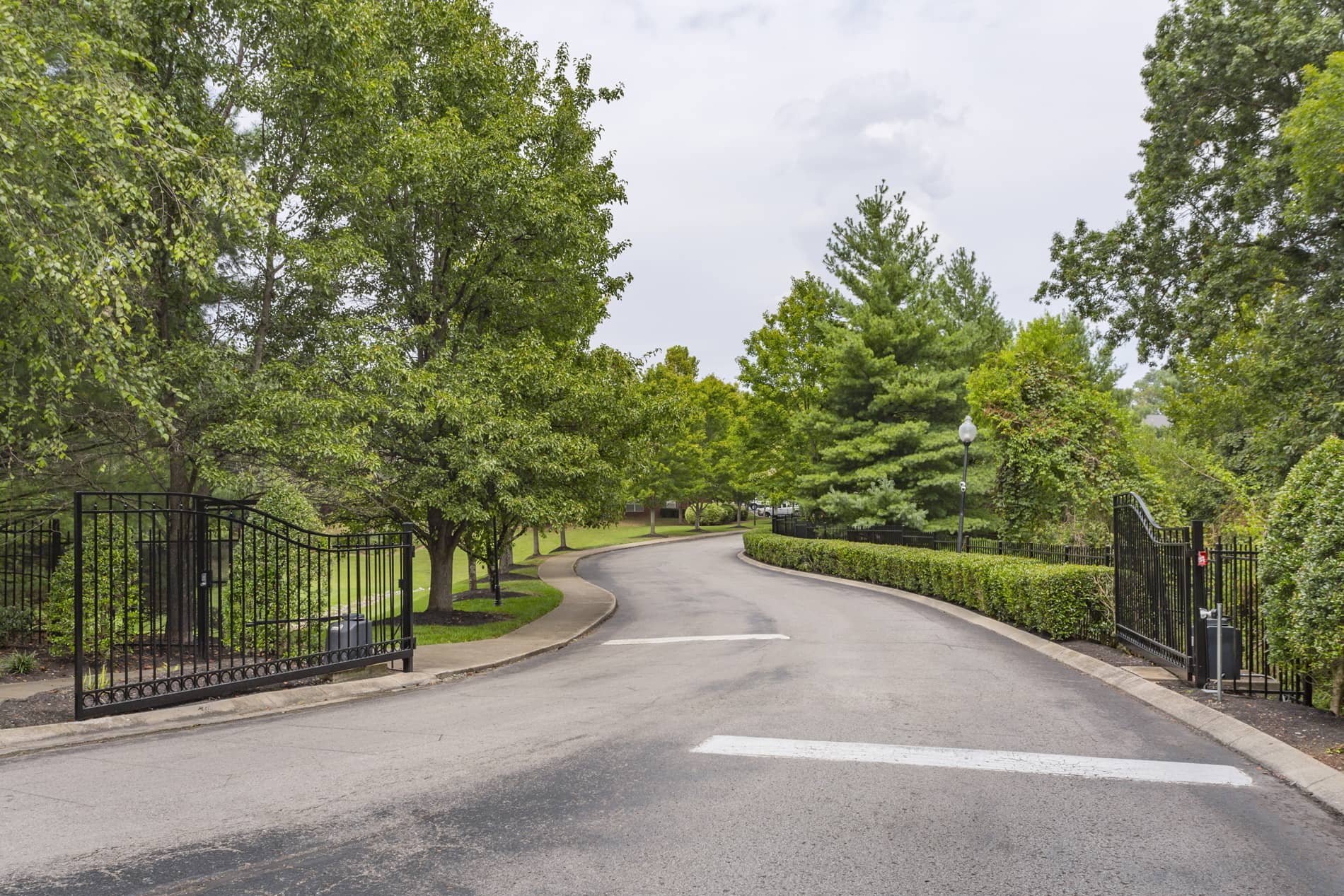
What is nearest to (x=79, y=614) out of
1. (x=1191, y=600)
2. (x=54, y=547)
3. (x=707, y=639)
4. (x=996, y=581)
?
(x=54, y=547)

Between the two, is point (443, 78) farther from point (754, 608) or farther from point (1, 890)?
point (1, 890)

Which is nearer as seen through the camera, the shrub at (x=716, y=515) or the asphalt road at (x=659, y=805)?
the asphalt road at (x=659, y=805)

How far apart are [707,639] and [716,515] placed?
48.6m

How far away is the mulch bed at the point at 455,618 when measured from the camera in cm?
1666

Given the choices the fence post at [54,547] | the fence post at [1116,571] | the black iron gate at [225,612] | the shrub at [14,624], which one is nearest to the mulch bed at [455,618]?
the black iron gate at [225,612]

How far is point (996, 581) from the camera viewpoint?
1563 centimetres

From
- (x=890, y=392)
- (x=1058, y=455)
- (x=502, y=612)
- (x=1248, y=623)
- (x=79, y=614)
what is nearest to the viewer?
(x=79, y=614)

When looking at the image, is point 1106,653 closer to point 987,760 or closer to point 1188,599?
point 1188,599

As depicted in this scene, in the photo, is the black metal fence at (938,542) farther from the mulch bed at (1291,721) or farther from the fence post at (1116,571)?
the mulch bed at (1291,721)

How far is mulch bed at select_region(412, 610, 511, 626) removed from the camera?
16.7 m

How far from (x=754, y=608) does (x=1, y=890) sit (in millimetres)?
15129

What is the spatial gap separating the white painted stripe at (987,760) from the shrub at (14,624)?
37.1ft

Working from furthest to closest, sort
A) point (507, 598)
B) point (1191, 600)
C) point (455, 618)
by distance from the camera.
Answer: point (507, 598) → point (455, 618) → point (1191, 600)

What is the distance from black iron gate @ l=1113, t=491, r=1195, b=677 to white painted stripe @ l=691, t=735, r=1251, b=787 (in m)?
3.41
